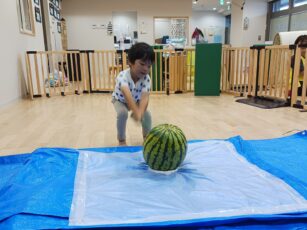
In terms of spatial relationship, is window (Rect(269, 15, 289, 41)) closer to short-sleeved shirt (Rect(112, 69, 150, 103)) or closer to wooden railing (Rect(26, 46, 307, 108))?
wooden railing (Rect(26, 46, 307, 108))

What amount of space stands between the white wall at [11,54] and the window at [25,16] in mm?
176

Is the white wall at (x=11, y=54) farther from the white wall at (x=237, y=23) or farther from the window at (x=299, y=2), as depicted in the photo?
the window at (x=299, y=2)

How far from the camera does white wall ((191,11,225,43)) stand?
14703 millimetres

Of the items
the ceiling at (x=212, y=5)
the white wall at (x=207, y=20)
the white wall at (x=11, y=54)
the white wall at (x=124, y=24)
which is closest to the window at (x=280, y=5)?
the ceiling at (x=212, y=5)

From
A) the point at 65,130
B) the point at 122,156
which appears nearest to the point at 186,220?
the point at 122,156

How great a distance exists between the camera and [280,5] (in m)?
10.5

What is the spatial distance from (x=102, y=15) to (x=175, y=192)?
977 centimetres

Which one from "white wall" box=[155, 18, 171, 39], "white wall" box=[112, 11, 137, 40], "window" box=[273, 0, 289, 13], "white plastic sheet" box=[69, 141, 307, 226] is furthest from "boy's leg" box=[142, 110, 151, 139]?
"white wall" box=[155, 18, 171, 39]

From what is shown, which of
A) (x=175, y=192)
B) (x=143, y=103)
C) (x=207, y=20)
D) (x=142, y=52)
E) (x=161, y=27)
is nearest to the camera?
(x=175, y=192)

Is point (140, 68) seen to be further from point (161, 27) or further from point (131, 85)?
point (161, 27)

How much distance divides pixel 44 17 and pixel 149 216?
24.0 ft

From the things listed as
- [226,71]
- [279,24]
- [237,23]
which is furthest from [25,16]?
[279,24]

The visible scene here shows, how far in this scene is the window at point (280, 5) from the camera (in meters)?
10.1

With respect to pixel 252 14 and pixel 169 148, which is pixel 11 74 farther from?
pixel 252 14
